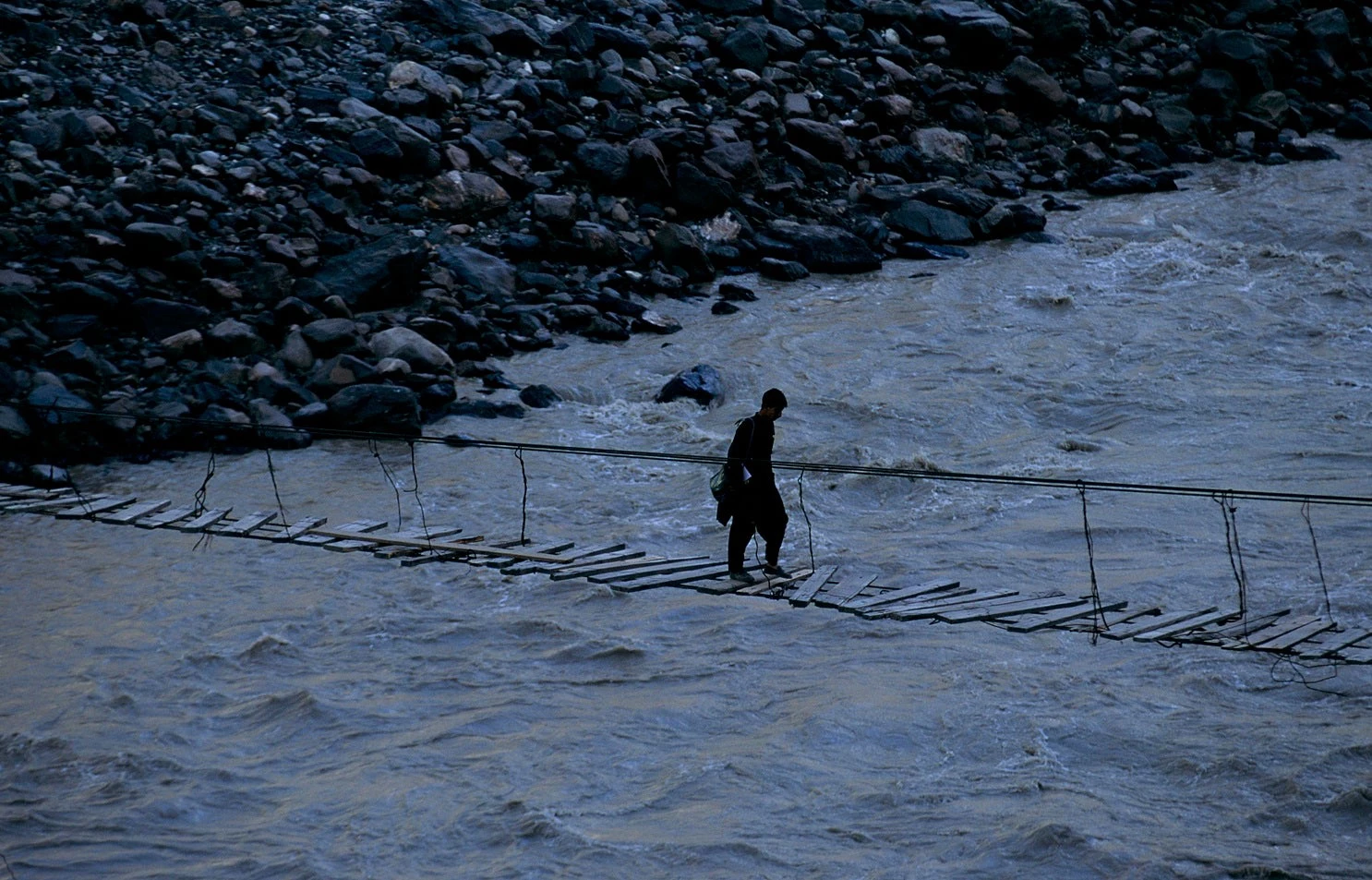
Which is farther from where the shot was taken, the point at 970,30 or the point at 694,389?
the point at 970,30

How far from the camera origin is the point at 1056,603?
260 inches

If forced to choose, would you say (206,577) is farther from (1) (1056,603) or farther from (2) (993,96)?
(2) (993,96)

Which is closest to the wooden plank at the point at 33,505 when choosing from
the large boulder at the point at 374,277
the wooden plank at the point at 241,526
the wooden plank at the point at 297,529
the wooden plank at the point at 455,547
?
the wooden plank at the point at 241,526

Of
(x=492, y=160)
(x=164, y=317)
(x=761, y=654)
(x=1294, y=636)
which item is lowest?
(x=761, y=654)

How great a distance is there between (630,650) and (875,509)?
3139 mm

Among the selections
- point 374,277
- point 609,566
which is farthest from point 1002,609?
point 374,277

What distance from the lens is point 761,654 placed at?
929 cm

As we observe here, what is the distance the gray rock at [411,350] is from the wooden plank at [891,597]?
24.1 feet

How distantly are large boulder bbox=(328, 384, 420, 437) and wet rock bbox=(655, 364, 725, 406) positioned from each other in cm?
253

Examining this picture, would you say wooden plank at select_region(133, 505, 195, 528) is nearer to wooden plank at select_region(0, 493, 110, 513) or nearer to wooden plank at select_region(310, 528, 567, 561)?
wooden plank at select_region(0, 493, 110, 513)

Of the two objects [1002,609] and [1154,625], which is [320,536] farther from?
[1154,625]

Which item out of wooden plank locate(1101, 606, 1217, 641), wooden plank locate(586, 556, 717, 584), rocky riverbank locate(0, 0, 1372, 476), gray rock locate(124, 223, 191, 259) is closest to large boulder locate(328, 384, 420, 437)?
rocky riverbank locate(0, 0, 1372, 476)

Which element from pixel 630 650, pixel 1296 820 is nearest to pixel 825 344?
pixel 630 650

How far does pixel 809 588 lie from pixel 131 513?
4.18m
